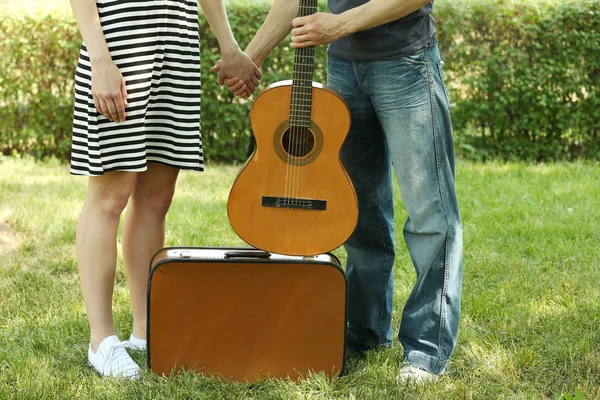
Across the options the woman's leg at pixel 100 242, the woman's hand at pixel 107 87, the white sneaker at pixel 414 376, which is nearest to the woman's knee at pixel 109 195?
the woman's leg at pixel 100 242

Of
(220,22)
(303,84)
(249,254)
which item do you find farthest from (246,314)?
(220,22)

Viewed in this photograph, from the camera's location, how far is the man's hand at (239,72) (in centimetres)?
295

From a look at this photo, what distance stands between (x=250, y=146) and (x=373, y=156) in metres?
4.20

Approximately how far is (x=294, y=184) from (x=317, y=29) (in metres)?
0.52

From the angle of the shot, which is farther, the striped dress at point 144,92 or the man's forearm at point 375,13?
the striped dress at point 144,92

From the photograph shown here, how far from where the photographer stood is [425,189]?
2.70 meters

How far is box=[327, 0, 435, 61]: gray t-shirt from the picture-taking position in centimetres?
260

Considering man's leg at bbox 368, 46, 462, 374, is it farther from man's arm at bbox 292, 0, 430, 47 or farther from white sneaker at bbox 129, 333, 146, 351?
white sneaker at bbox 129, 333, 146, 351

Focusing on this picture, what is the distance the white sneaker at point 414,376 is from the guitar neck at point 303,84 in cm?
91

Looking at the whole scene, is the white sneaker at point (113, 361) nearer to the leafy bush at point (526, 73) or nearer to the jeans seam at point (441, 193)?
the jeans seam at point (441, 193)

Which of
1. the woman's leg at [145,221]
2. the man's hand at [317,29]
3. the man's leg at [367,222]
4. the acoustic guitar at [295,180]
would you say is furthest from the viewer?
the woman's leg at [145,221]

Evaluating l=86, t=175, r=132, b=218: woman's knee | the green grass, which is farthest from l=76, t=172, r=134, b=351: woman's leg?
the green grass

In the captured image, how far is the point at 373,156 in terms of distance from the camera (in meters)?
2.92

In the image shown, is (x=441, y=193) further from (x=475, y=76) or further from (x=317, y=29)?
(x=475, y=76)
